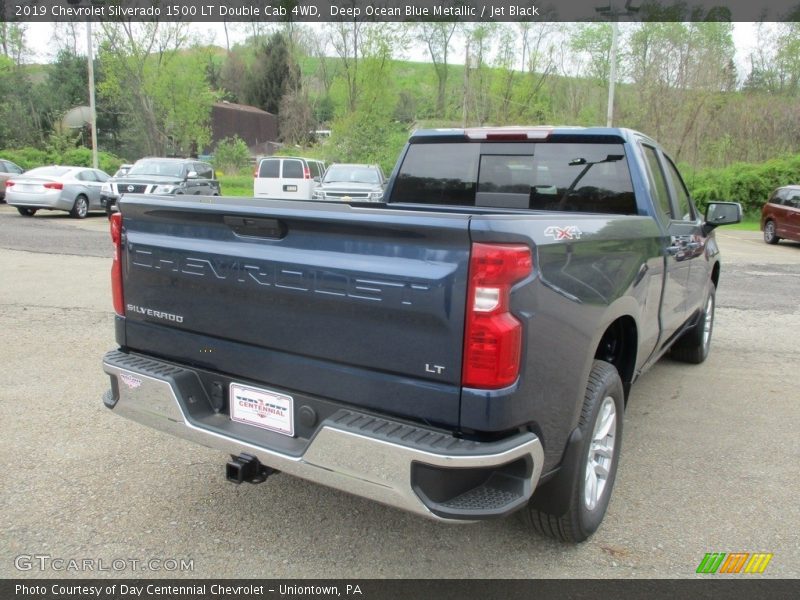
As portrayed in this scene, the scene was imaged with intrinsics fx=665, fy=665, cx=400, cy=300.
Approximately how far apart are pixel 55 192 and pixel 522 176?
1777cm

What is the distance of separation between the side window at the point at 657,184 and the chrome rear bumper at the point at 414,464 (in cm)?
233

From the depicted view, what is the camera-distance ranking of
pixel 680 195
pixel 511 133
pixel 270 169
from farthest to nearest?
pixel 270 169 < pixel 680 195 < pixel 511 133

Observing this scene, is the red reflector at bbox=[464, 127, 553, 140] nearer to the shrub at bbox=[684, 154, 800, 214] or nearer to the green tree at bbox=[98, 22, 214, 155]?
the shrub at bbox=[684, 154, 800, 214]

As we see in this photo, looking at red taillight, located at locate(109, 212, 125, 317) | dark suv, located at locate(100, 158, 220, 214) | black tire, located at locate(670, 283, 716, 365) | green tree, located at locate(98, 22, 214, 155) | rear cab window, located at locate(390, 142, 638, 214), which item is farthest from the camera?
green tree, located at locate(98, 22, 214, 155)

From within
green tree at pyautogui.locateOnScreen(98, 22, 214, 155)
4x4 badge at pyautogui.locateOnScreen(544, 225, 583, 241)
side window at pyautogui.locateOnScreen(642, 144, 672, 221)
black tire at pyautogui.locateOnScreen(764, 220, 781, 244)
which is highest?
green tree at pyautogui.locateOnScreen(98, 22, 214, 155)

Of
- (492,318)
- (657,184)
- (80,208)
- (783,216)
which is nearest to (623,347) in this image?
(657,184)

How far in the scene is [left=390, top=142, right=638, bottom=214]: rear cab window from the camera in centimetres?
411

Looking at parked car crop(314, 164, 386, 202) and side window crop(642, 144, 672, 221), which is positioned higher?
side window crop(642, 144, 672, 221)

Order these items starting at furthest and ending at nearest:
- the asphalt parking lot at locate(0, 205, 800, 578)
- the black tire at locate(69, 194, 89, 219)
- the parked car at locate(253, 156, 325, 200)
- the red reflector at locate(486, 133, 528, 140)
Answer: the parked car at locate(253, 156, 325, 200) < the black tire at locate(69, 194, 89, 219) < the red reflector at locate(486, 133, 528, 140) < the asphalt parking lot at locate(0, 205, 800, 578)

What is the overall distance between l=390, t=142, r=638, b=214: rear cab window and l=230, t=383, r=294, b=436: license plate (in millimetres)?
2257

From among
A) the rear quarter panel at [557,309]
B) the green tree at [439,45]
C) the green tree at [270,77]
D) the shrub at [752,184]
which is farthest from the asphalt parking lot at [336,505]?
the green tree at [270,77]

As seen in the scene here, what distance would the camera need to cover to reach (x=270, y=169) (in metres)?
22.8

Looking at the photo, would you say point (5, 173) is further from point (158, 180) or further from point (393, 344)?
point (393, 344)

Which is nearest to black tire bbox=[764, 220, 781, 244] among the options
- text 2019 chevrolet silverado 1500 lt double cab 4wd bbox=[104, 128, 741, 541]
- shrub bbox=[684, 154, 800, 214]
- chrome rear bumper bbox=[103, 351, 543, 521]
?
shrub bbox=[684, 154, 800, 214]
